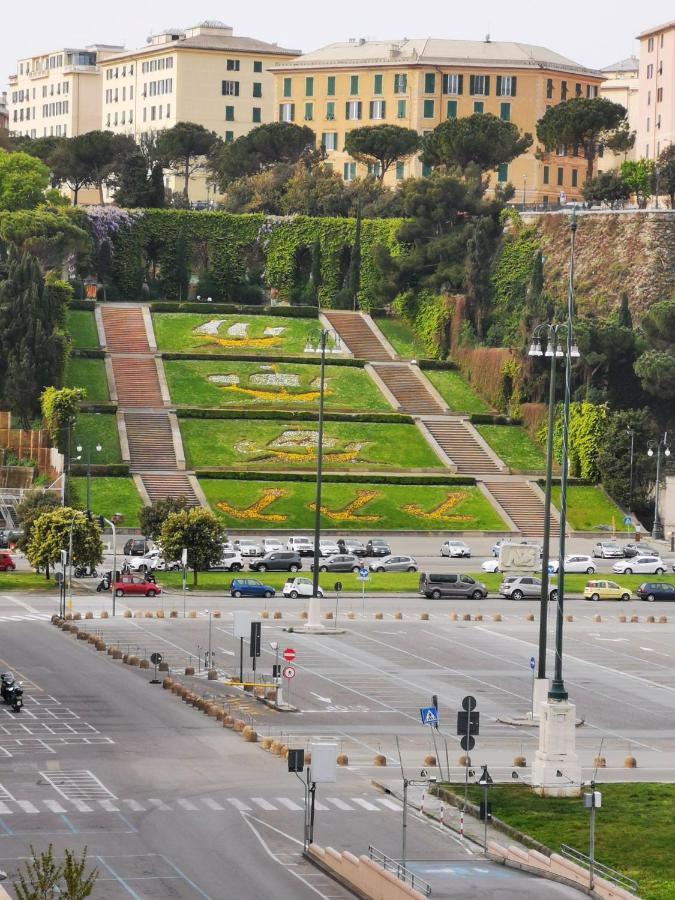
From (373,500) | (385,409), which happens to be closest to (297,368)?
(385,409)

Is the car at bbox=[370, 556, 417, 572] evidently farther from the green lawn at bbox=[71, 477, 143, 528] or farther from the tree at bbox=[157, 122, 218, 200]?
the tree at bbox=[157, 122, 218, 200]

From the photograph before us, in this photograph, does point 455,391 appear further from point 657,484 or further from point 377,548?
point 377,548

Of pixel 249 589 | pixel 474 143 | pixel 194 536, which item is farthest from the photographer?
pixel 474 143

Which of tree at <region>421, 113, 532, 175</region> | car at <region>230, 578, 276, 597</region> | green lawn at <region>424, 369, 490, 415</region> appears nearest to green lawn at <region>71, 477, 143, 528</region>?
car at <region>230, 578, 276, 597</region>

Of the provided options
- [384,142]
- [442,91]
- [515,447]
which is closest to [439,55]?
[442,91]

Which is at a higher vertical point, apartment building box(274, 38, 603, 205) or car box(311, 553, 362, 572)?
apartment building box(274, 38, 603, 205)

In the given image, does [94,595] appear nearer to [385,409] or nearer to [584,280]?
[385,409]
